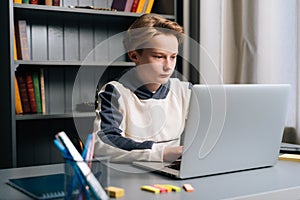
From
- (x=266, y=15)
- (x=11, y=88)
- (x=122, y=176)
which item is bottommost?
(x=122, y=176)

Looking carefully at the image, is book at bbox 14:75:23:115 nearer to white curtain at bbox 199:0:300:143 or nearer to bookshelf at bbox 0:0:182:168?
bookshelf at bbox 0:0:182:168

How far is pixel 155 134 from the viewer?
1.77m

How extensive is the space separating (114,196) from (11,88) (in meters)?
1.52

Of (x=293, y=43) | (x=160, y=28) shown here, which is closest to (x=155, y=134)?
(x=160, y=28)

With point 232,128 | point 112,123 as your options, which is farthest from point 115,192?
point 112,123

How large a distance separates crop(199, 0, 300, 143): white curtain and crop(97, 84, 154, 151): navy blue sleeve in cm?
101

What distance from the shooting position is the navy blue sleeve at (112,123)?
55.7 inches

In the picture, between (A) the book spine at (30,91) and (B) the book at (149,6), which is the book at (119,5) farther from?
(A) the book spine at (30,91)

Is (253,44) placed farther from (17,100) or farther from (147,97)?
(17,100)

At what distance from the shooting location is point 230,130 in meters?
1.20

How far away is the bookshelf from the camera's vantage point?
2668 millimetres

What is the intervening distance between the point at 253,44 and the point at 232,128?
1340 millimetres

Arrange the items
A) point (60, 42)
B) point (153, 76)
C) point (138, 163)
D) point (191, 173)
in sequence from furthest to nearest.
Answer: point (60, 42) < point (153, 76) < point (138, 163) < point (191, 173)

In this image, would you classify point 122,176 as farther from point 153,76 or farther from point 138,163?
point 153,76
